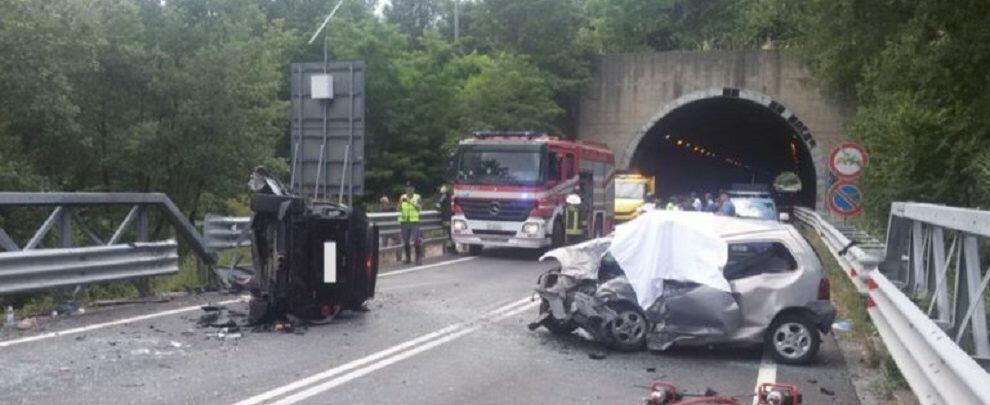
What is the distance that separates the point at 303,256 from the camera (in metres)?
11.0

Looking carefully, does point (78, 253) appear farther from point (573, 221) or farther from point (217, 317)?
point (573, 221)

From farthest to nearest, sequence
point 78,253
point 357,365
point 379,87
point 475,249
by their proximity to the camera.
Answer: point 379,87 → point 475,249 → point 78,253 → point 357,365

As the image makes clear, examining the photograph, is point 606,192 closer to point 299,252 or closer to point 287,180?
point 287,180

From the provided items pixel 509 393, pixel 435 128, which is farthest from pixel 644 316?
pixel 435 128

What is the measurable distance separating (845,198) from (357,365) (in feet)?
34.0

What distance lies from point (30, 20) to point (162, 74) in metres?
3.74

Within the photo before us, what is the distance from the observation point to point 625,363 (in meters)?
9.27

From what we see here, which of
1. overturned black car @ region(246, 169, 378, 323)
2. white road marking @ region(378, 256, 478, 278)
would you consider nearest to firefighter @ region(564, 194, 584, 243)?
white road marking @ region(378, 256, 478, 278)

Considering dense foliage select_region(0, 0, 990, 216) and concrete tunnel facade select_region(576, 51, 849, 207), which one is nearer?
dense foliage select_region(0, 0, 990, 216)

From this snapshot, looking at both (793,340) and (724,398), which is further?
(793,340)

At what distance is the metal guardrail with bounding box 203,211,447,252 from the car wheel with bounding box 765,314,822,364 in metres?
6.74

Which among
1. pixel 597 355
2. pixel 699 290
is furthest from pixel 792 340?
pixel 597 355

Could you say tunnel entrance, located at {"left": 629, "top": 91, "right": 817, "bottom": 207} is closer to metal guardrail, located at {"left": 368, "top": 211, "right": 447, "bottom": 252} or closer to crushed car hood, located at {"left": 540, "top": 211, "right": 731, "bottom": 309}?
metal guardrail, located at {"left": 368, "top": 211, "right": 447, "bottom": 252}

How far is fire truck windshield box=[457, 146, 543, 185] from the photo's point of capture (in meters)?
21.8
